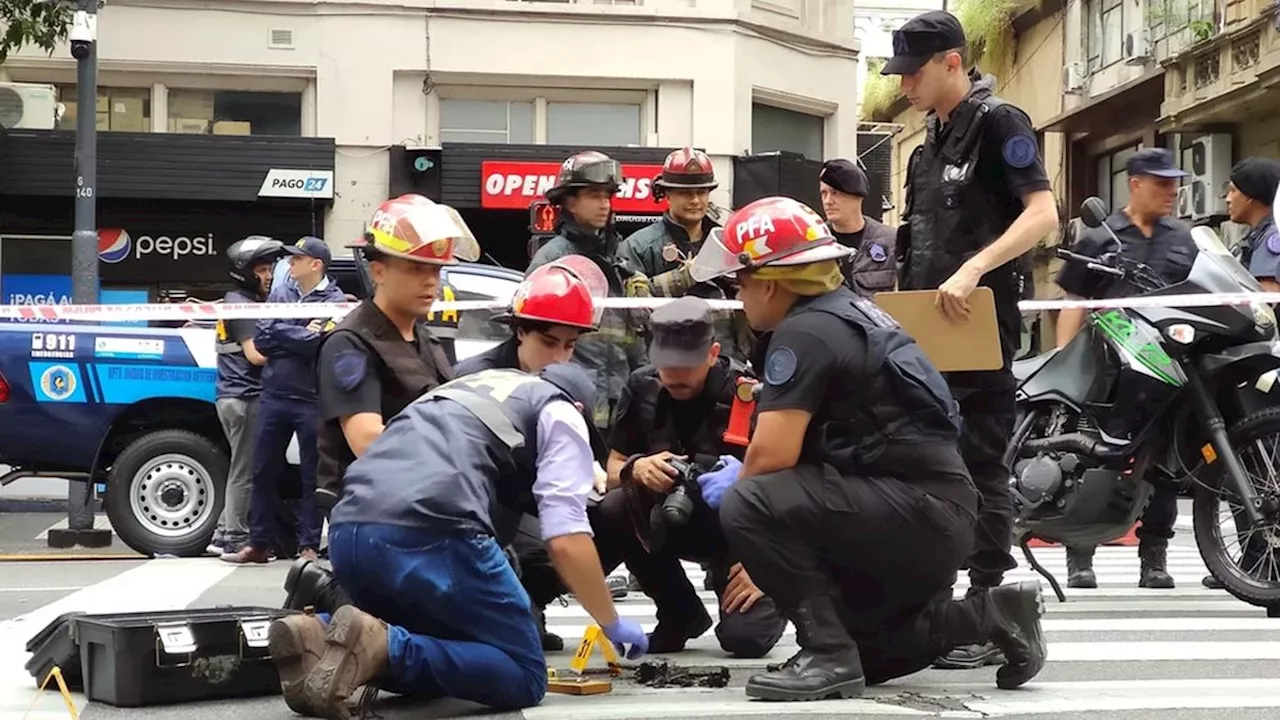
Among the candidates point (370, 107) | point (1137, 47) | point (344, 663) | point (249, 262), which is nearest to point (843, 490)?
point (344, 663)

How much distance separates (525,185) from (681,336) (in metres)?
15.4

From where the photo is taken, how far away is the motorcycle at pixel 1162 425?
6.64 metres

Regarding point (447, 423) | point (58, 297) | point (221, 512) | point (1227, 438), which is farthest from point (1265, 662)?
point (58, 297)

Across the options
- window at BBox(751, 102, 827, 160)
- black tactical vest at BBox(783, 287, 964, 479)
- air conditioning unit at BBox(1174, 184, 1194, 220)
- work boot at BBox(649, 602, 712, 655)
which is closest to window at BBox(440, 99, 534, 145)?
window at BBox(751, 102, 827, 160)

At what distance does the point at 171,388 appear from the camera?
1015cm

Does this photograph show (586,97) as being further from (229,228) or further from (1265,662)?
(1265,662)

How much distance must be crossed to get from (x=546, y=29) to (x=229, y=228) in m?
4.64

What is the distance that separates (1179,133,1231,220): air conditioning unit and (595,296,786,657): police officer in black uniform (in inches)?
794

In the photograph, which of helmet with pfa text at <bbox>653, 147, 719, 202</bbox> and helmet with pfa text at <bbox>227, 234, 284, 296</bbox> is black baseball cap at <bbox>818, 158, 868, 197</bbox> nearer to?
helmet with pfa text at <bbox>653, 147, 719, 202</bbox>

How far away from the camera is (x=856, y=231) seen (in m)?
7.92

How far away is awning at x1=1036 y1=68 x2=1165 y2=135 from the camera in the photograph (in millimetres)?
28422

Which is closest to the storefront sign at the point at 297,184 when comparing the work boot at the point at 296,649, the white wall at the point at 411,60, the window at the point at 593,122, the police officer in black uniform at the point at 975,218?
the white wall at the point at 411,60

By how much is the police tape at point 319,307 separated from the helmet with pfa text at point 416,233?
0.69m

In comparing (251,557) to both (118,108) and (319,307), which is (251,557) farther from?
(118,108)
